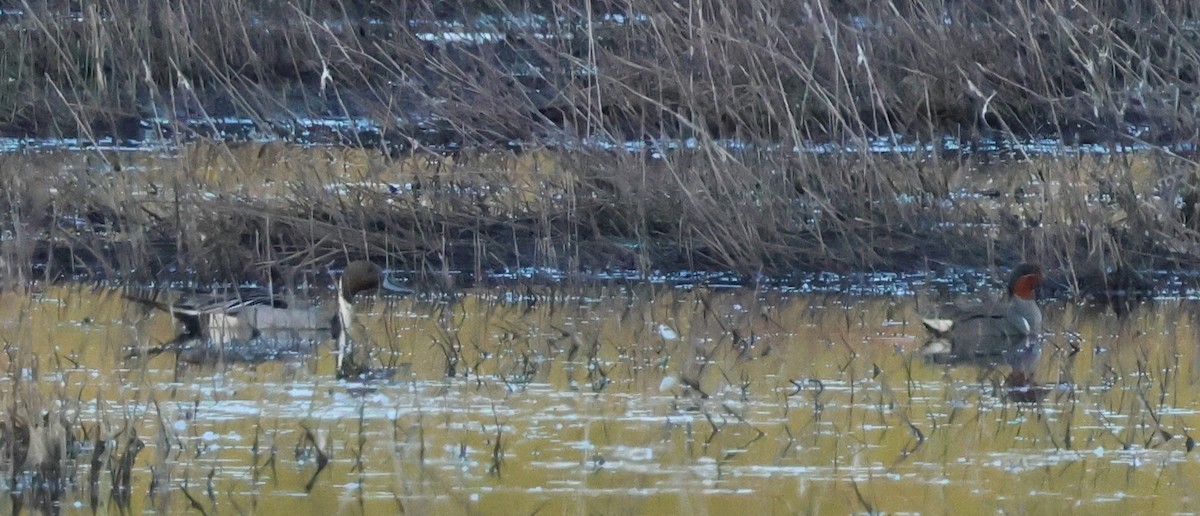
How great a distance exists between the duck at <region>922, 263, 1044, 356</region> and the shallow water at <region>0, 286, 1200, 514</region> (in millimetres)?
92

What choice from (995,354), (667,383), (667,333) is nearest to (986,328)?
(995,354)

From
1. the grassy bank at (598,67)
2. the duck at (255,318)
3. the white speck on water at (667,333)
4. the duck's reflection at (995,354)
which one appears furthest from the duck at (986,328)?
the grassy bank at (598,67)

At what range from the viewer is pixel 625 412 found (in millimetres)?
5590

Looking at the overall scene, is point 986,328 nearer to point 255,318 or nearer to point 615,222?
point 615,222

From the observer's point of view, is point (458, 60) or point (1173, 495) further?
point (458, 60)

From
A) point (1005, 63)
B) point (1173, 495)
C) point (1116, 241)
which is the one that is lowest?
A: point (1173, 495)

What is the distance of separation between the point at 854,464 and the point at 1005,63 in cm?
594

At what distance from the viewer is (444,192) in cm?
837

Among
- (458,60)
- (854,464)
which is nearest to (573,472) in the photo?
(854,464)

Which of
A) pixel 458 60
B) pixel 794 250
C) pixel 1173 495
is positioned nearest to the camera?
pixel 1173 495

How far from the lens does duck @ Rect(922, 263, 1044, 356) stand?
669 centimetres

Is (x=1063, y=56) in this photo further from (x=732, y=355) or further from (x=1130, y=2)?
Result: (x=732, y=355)

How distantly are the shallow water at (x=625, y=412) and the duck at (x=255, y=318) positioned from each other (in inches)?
3.4

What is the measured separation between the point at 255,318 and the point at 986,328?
2.21 metres
